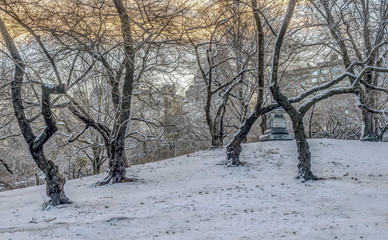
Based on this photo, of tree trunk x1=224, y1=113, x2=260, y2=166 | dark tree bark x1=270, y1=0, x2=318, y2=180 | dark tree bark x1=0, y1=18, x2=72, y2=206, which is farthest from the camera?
tree trunk x1=224, y1=113, x2=260, y2=166

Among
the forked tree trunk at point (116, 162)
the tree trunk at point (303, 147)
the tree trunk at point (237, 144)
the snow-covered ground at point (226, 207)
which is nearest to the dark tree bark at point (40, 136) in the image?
the snow-covered ground at point (226, 207)

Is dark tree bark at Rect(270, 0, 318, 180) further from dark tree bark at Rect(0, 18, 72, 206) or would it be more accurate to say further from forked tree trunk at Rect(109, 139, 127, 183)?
dark tree bark at Rect(0, 18, 72, 206)

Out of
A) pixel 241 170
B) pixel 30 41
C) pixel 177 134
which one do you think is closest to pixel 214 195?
pixel 241 170

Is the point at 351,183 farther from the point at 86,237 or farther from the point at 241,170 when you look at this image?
the point at 86,237

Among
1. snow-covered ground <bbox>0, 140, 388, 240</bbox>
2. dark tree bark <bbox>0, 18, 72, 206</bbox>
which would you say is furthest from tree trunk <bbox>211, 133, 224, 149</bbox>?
dark tree bark <bbox>0, 18, 72, 206</bbox>

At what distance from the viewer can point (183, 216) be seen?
4.98m

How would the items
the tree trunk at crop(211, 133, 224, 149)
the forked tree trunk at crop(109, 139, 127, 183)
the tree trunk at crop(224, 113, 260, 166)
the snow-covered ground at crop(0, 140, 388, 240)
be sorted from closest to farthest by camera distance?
the snow-covered ground at crop(0, 140, 388, 240), the forked tree trunk at crop(109, 139, 127, 183), the tree trunk at crop(224, 113, 260, 166), the tree trunk at crop(211, 133, 224, 149)

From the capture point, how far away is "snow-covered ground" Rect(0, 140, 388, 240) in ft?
13.5

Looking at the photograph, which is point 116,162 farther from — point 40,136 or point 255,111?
point 255,111

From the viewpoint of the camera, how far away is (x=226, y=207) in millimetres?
5301

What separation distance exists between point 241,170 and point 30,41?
20.9ft

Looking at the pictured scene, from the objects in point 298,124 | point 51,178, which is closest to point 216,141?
point 298,124

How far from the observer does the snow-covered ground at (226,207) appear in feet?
13.5

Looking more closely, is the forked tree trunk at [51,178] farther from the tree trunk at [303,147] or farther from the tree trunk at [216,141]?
the tree trunk at [216,141]
